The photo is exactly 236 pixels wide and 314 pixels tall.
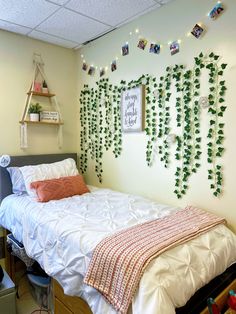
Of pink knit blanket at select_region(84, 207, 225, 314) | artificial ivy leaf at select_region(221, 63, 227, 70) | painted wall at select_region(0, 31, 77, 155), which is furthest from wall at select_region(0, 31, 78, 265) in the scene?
artificial ivy leaf at select_region(221, 63, 227, 70)

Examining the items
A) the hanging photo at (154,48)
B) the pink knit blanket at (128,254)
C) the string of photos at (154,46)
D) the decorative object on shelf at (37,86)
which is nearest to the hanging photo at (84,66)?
the string of photos at (154,46)

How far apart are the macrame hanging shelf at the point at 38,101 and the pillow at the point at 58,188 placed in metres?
0.65

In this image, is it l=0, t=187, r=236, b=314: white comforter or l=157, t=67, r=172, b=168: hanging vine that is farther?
l=157, t=67, r=172, b=168: hanging vine

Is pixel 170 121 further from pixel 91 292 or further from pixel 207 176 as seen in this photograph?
pixel 91 292

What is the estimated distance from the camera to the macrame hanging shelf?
273 cm

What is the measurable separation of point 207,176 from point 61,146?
1.86m

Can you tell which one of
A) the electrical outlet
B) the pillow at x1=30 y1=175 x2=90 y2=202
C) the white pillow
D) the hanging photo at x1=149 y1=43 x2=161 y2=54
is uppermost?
the hanging photo at x1=149 y1=43 x2=161 y2=54

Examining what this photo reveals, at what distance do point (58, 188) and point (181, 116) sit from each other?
1.33 m

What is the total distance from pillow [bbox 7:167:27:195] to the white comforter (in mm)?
135

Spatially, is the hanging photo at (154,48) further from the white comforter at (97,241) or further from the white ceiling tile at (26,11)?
the white comforter at (97,241)

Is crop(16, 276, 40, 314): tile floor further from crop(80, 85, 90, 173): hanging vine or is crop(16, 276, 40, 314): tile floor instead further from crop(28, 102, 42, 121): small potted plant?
crop(28, 102, 42, 121): small potted plant

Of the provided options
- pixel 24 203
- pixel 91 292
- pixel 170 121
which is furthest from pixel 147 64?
pixel 91 292

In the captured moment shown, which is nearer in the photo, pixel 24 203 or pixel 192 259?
pixel 192 259

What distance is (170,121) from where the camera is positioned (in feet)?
7.05
